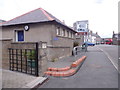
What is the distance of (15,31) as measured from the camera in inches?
383

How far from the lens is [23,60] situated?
17.3 feet

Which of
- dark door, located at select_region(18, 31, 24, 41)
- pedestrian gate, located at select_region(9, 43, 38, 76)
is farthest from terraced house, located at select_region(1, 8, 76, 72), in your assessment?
pedestrian gate, located at select_region(9, 43, 38, 76)

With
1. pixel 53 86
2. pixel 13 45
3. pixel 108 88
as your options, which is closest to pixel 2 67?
pixel 13 45

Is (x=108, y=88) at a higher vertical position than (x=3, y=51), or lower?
lower

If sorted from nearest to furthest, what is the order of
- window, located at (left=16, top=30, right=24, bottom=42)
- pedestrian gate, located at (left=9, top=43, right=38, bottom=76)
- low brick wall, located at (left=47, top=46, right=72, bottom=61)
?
pedestrian gate, located at (left=9, top=43, right=38, bottom=76) < low brick wall, located at (left=47, top=46, right=72, bottom=61) < window, located at (left=16, top=30, right=24, bottom=42)

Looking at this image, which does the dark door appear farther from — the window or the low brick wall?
the low brick wall

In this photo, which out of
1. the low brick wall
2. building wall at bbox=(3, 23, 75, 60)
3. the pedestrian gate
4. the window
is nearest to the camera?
the pedestrian gate

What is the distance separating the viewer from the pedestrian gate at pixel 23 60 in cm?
488

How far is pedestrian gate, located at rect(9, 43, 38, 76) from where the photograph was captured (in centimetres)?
488

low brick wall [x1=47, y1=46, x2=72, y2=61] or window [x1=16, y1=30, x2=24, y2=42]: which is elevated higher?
window [x1=16, y1=30, x2=24, y2=42]

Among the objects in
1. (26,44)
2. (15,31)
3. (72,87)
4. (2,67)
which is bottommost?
(72,87)

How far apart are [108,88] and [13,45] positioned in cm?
471

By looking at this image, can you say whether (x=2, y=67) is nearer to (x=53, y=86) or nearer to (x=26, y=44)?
(x=26, y=44)

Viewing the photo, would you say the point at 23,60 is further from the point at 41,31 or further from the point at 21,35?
the point at 21,35
